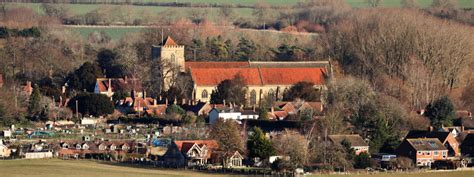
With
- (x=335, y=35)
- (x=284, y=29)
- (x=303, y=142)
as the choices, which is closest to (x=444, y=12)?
(x=284, y=29)

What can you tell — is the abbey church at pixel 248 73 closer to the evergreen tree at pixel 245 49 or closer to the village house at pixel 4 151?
the evergreen tree at pixel 245 49

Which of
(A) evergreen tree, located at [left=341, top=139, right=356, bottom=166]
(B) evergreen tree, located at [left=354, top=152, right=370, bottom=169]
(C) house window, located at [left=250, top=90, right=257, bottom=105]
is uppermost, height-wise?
(C) house window, located at [left=250, top=90, right=257, bottom=105]

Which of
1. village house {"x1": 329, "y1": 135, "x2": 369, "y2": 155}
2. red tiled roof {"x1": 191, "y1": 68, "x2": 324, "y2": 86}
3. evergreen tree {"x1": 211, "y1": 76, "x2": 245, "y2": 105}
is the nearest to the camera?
village house {"x1": 329, "y1": 135, "x2": 369, "y2": 155}

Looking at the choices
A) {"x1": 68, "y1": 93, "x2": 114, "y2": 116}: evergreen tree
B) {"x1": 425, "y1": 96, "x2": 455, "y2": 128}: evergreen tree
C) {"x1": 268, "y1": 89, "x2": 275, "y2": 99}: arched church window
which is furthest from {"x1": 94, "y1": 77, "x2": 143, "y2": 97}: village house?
{"x1": 425, "y1": 96, "x2": 455, "y2": 128}: evergreen tree

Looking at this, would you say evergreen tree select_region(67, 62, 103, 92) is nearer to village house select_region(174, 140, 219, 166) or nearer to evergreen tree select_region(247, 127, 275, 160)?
village house select_region(174, 140, 219, 166)

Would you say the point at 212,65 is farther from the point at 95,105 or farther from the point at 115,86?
the point at 95,105

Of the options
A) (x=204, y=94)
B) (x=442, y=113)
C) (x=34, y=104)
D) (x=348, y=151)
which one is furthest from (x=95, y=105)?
(x=348, y=151)

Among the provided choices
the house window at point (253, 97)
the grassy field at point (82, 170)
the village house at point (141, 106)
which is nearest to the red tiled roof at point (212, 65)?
the house window at point (253, 97)

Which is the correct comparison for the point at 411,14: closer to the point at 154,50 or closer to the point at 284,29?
the point at 154,50
